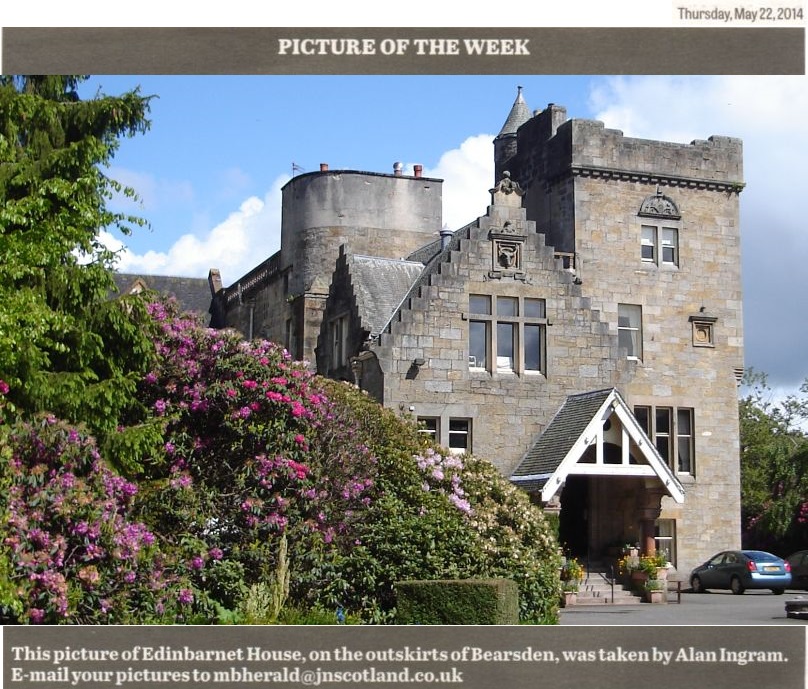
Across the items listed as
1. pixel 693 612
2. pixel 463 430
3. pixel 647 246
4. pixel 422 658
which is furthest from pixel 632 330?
pixel 422 658

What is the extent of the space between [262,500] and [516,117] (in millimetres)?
26097

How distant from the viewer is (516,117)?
40750mm

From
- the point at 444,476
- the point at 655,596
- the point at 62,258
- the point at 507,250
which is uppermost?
the point at 507,250

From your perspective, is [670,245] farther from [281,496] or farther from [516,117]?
[281,496]

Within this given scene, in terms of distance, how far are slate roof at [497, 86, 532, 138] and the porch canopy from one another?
45.6 feet

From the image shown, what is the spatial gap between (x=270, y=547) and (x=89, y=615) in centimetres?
361

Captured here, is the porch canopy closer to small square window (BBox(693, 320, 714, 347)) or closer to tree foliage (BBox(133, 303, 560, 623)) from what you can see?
small square window (BBox(693, 320, 714, 347))

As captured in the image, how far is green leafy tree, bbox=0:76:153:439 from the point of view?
14.9m

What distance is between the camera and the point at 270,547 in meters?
17.1

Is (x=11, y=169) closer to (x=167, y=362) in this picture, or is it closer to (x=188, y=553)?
(x=167, y=362)

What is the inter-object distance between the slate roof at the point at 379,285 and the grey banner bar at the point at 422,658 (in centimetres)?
1897

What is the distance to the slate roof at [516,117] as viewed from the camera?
40094 millimetres

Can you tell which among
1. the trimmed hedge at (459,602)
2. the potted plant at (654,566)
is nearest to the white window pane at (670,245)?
the potted plant at (654,566)
